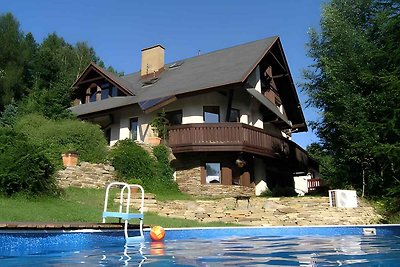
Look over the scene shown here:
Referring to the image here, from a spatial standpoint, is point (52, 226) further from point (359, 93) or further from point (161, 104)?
point (359, 93)

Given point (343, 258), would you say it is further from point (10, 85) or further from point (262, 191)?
point (10, 85)

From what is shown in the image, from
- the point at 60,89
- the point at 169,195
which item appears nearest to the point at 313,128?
the point at 169,195

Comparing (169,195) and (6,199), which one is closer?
(6,199)

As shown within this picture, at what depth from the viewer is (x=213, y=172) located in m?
21.7

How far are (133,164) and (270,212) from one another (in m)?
7.69

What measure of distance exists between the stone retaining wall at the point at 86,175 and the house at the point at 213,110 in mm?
3728

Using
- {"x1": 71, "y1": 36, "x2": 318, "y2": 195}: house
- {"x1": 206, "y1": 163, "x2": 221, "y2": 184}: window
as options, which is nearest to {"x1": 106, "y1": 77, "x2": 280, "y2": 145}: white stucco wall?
{"x1": 71, "y1": 36, "x2": 318, "y2": 195}: house

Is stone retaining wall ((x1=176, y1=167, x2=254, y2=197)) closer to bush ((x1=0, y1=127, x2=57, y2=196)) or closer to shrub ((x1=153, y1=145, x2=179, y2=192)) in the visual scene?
shrub ((x1=153, y1=145, x2=179, y2=192))

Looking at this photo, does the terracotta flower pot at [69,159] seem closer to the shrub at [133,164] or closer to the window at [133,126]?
the shrub at [133,164]

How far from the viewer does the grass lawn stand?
10297 millimetres

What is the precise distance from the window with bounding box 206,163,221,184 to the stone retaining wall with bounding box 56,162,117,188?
16.6ft

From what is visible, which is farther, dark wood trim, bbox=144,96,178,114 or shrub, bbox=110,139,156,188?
dark wood trim, bbox=144,96,178,114

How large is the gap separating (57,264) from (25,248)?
1.45 meters

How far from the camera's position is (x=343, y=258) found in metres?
5.97
